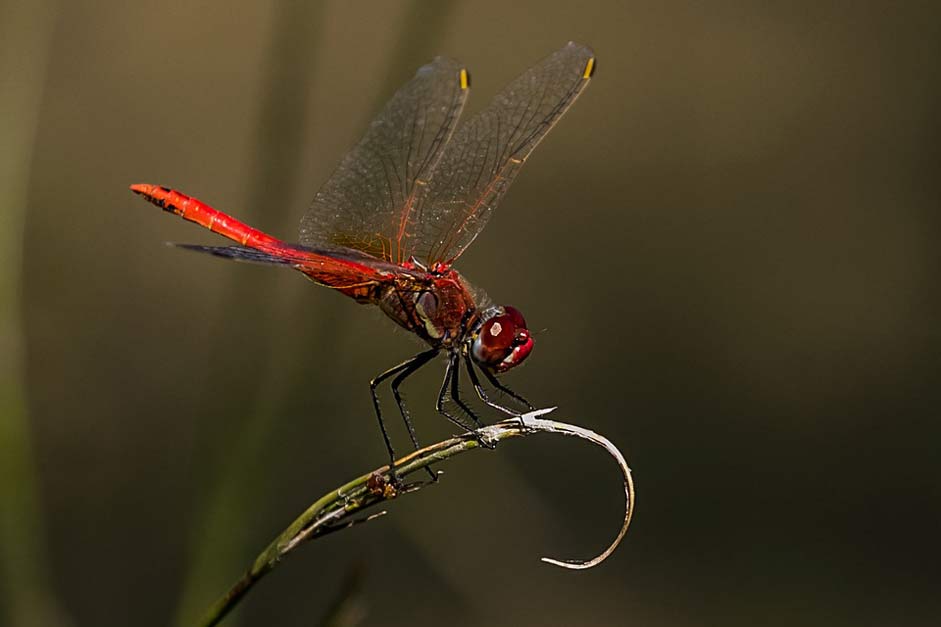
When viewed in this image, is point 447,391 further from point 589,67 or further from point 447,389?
point 589,67

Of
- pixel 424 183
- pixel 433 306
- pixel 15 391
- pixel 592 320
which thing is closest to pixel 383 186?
pixel 424 183

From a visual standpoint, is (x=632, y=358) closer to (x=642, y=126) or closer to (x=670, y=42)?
(x=642, y=126)

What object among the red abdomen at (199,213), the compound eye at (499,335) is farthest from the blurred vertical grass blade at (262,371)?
the compound eye at (499,335)

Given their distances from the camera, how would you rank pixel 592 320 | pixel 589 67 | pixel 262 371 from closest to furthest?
pixel 589 67 → pixel 262 371 → pixel 592 320

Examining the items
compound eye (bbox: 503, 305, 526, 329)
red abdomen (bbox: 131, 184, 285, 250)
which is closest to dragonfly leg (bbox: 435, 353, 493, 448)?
compound eye (bbox: 503, 305, 526, 329)

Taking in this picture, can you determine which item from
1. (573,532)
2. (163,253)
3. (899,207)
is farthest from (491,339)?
(899,207)

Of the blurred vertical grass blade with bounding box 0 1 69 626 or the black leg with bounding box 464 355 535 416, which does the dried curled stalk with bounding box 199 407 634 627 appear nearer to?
the black leg with bounding box 464 355 535 416
